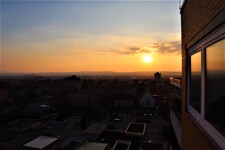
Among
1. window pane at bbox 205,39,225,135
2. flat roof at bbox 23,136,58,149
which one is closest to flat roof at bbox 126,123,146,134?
flat roof at bbox 23,136,58,149

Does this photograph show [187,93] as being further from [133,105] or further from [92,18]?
[133,105]

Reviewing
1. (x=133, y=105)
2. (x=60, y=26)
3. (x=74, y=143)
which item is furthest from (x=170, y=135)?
(x=133, y=105)

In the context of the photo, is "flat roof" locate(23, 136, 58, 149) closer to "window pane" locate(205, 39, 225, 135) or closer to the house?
"window pane" locate(205, 39, 225, 135)

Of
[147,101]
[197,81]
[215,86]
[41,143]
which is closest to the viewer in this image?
[215,86]

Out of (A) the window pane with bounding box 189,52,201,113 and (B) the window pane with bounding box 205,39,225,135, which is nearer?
(B) the window pane with bounding box 205,39,225,135

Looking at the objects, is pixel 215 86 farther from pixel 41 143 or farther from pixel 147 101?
pixel 147 101

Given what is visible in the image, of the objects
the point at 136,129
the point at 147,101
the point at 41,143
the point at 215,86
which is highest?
the point at 215,86

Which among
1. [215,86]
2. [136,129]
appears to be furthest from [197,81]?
[136,129]

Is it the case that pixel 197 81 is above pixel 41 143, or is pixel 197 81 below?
above
